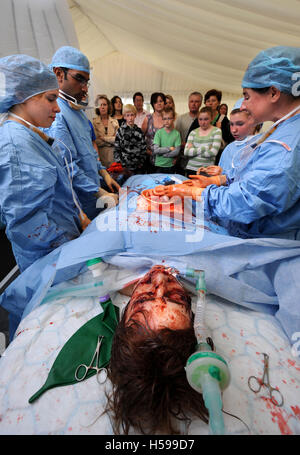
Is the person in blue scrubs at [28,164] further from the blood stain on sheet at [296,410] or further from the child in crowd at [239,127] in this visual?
the child in crowd at [239,127]

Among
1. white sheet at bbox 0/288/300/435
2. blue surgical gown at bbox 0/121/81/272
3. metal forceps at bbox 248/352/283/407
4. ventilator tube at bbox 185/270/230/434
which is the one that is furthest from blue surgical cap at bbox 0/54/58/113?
metal forceps at bbox 248/352/283/407

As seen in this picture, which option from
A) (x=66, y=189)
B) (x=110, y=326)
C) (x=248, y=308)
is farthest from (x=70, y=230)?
(x=248, y=308)

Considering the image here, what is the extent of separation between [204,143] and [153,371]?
8.96 ft

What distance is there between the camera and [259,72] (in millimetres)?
1168

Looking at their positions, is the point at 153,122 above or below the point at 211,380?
above

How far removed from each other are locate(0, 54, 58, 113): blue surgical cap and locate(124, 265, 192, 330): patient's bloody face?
114cm

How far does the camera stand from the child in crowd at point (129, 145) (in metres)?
3.13

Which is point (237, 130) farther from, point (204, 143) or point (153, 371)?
point (153, 371)

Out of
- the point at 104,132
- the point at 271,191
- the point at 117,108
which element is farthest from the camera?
the point at 117,108

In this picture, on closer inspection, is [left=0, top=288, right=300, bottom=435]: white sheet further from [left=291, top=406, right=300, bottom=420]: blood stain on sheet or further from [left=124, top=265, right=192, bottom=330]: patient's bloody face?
[left=124, top=265, right=192, bottom=330]: patient's bloody face

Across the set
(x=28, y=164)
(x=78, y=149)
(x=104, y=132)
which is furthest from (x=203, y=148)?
(x=28, y=164)

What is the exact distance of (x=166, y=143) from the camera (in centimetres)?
325

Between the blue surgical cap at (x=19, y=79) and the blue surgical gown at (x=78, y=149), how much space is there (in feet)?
1.30

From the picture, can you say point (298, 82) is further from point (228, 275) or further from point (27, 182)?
point (27, 182)
